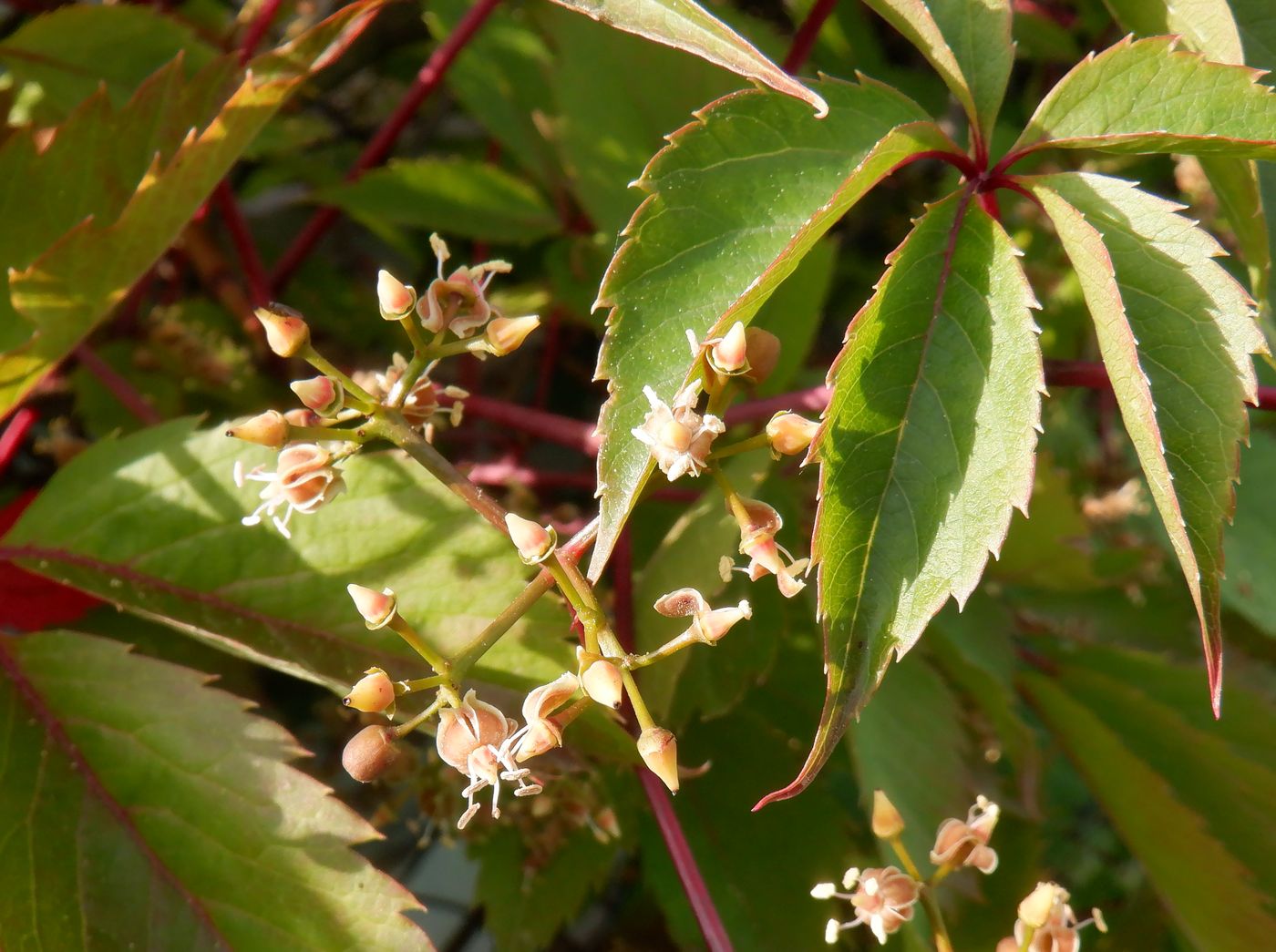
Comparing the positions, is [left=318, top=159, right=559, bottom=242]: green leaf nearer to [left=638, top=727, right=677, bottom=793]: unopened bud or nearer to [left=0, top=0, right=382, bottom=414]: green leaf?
[left=0, top=0, right=382, bottom=414]: green leaf

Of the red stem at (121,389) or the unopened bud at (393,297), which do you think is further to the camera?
the red stem at (121,389)

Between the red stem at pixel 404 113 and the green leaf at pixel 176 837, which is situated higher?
the red stem at pixel 404 113

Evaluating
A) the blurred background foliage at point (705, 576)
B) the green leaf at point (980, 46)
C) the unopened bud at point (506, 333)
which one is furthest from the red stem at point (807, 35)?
the unopened bud at point (506, 333)

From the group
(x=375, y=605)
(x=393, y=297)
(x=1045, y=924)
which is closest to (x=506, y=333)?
(x=393, y=297)

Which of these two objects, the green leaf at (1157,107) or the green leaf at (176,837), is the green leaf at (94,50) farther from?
the green leaf at (1157,107)

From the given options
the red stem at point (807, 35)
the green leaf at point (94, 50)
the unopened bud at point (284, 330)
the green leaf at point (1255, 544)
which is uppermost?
the green leaf at point (94, 50)
